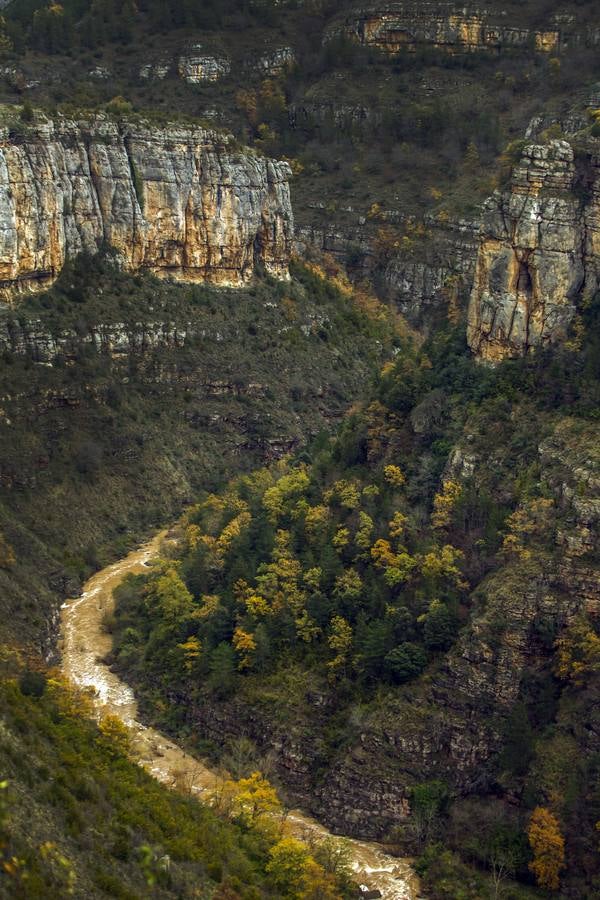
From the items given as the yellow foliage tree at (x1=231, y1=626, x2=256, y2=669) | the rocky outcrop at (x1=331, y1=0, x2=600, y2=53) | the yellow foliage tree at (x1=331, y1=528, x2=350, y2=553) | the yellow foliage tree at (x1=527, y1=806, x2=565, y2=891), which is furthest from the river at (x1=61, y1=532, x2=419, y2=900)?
the rocky outcrop at (x1=331, y1=0, x2=600, y2=53)

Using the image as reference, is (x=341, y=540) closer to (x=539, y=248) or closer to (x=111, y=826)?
(x=539, y=248)

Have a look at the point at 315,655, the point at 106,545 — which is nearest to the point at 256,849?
the point at 315,655

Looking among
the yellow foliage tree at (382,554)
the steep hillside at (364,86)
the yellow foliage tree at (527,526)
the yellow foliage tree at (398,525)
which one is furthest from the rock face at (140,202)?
the yellow foliage tree at (527,526)

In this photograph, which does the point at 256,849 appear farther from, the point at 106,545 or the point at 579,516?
the point at 106,545

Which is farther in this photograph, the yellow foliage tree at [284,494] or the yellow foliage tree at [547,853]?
the yellow foliage tree at [284,494]

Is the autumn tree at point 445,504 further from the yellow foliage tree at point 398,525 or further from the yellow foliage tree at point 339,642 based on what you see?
the yellow foliage tree at point 339,642

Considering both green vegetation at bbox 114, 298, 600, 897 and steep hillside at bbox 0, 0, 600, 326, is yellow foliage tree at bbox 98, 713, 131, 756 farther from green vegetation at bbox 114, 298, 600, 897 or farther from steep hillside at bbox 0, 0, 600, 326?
steep hillside at bbox 0, 0, 600, 326
